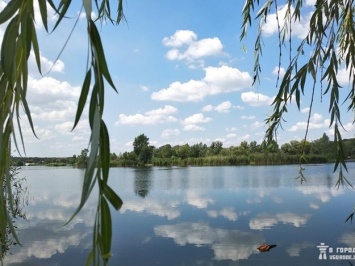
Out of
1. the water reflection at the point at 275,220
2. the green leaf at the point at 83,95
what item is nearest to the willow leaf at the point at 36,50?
the green leaf at the point at 83,95

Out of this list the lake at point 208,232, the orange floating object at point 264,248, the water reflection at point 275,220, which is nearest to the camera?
the lake at point 208,232

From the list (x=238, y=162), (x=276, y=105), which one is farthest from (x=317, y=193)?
(x=238, y=162)

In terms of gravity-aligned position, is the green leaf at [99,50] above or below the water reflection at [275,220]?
above

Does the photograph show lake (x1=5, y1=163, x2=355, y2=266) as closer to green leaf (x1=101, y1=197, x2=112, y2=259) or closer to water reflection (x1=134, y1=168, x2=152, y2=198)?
water reflection (x1=134, y1=168, x2=152, y2=198)

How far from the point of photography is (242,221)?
309 inches

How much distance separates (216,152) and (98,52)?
132ft

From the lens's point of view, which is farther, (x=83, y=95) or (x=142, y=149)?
(x=142, y=149)

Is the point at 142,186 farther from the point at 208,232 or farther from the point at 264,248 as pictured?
the point at 264,248

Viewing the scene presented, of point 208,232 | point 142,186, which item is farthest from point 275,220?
point 142,186

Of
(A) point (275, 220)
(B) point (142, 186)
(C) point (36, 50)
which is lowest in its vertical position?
(A) point (275, 220)

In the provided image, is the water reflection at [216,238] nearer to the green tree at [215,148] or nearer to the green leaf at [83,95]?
the green leaf at [83,95]

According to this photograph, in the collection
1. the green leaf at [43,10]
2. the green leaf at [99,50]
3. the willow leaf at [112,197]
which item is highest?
the green leaf at [43,10]

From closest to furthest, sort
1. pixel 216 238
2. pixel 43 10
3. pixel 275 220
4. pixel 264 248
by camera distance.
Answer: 1. pixel 43 10
2. pixel 264 248
3. pixel 216 238
4. pixel 275 220

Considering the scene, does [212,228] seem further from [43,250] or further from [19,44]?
[19,44]
